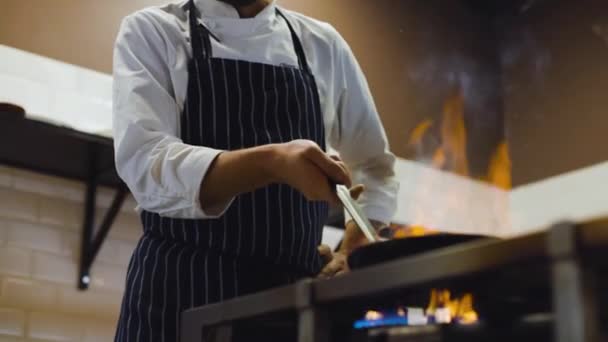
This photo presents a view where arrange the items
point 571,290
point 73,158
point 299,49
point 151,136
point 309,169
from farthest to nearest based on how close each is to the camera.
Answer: point 73,158 → point 299,49 → point 151,136 → point 309,169 → point 571,290

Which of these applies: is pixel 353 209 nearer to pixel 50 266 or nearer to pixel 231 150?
pixel 231 150

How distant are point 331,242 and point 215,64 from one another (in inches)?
57.0

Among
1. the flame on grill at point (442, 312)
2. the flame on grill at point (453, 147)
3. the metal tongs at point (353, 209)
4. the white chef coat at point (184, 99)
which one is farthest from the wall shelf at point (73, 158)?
the flame on grill at point (453, 147)

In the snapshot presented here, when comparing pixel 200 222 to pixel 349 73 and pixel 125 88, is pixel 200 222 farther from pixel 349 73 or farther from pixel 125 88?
pixel 349 73

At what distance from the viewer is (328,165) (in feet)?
3.63

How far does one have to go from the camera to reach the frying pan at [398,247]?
1.00m

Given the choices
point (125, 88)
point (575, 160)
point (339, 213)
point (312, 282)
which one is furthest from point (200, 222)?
point (575, 160)

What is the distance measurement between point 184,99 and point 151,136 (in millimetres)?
190

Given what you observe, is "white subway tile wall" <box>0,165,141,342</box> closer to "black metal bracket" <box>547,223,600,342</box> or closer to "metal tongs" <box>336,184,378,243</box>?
"metal tongs" <box>336,184,378,243</box>

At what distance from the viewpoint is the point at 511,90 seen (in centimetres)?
367

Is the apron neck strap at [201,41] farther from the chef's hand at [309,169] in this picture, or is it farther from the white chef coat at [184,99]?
the chef's hand at [309,169]

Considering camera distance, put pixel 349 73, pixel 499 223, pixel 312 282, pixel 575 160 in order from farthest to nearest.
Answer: pixel 499 223, pixel 575 160, pixel 349 73, pixel 312 282

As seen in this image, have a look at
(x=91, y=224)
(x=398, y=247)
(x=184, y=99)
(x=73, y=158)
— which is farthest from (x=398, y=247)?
(x=91, y=224)

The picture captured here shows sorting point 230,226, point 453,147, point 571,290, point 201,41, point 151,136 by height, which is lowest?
point 571,290
